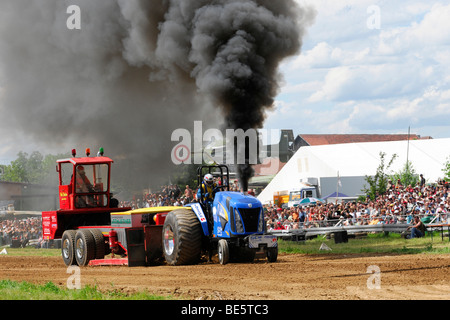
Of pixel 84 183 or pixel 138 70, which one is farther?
pixel 138 70

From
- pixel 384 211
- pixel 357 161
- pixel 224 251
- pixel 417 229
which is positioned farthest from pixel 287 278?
pixel 357 161

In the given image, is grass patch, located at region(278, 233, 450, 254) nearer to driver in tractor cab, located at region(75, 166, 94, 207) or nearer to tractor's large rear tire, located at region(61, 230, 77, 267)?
driver in tractor cab, located at region(75, 166, 94, 207)

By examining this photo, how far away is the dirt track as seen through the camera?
8.33 m

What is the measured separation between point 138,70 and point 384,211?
10.1m

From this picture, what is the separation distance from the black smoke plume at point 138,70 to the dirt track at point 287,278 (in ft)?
16.3

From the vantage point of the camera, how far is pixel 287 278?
33.3 feet

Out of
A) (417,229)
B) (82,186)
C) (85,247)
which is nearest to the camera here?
(85,247)

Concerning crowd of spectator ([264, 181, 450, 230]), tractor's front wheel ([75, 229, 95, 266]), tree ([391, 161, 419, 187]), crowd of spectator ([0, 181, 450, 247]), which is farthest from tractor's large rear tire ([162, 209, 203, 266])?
tree ([391, 161, 419, 187])

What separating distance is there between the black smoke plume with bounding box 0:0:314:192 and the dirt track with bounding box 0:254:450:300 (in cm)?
495

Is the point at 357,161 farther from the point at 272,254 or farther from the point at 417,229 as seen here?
the point at 272,254

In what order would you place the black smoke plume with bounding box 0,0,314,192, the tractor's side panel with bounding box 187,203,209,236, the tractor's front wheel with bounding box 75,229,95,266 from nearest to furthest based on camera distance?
the tractor's side panel with bounding box 187,203,209,236 < the tractor's front wheel with bounding box 75,229,95,266 < the black smoke plume with bounding box 0,0,314,192
